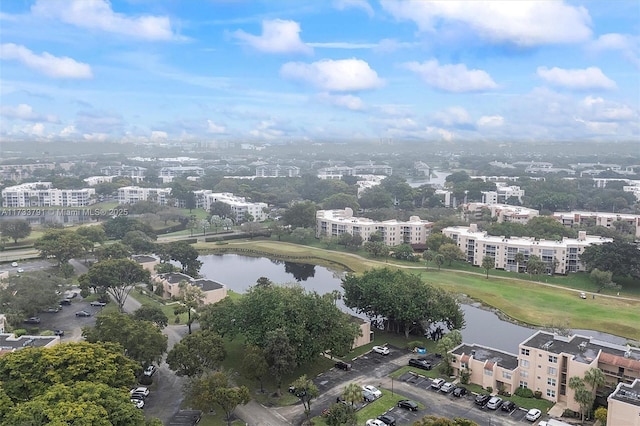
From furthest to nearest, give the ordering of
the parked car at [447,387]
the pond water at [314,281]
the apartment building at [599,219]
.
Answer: the apartment building at [599,219], the pond water at [314,281], the parked car at [447,387]

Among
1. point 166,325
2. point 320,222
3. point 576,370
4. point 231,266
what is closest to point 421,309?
point 576,370

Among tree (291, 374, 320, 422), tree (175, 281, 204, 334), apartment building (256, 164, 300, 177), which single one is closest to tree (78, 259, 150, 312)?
tree (175, 281, 204, 334)

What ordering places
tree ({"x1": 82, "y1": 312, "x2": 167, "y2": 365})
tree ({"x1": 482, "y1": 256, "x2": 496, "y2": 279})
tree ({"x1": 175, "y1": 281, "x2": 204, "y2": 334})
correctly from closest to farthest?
tree ({"x1": 82, "y1": 312, "x2": 167, "y2": 365}), tree ({"x1": 175, "y1": 281, "x2": 204, "y2": 334}), tree ({"x1": 482, "y1": 256, "x2": 496, "y2": 279})

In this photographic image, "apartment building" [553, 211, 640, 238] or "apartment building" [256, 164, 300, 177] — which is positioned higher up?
"apartment building" [256, 164, 300, 177]

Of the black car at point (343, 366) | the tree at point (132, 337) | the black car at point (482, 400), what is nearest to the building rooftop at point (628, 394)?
the black car at point (482, 400)

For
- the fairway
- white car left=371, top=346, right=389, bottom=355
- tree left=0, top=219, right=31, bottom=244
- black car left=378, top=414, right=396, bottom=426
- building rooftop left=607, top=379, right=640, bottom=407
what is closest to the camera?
building rooftop left=607, top=379, right=640, bottom=407

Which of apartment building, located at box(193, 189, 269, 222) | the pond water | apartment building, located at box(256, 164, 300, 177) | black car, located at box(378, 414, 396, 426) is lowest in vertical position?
the pond water

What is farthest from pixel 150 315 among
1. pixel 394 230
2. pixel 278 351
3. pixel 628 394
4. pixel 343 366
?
pixel 394 230

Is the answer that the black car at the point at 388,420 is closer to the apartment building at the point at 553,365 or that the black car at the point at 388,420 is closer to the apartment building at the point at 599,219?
the apartment building at the point at 553,365

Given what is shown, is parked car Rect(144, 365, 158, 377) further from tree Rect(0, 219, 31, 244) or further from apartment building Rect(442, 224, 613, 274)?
tree Rect(0, 219, 31, 244)
